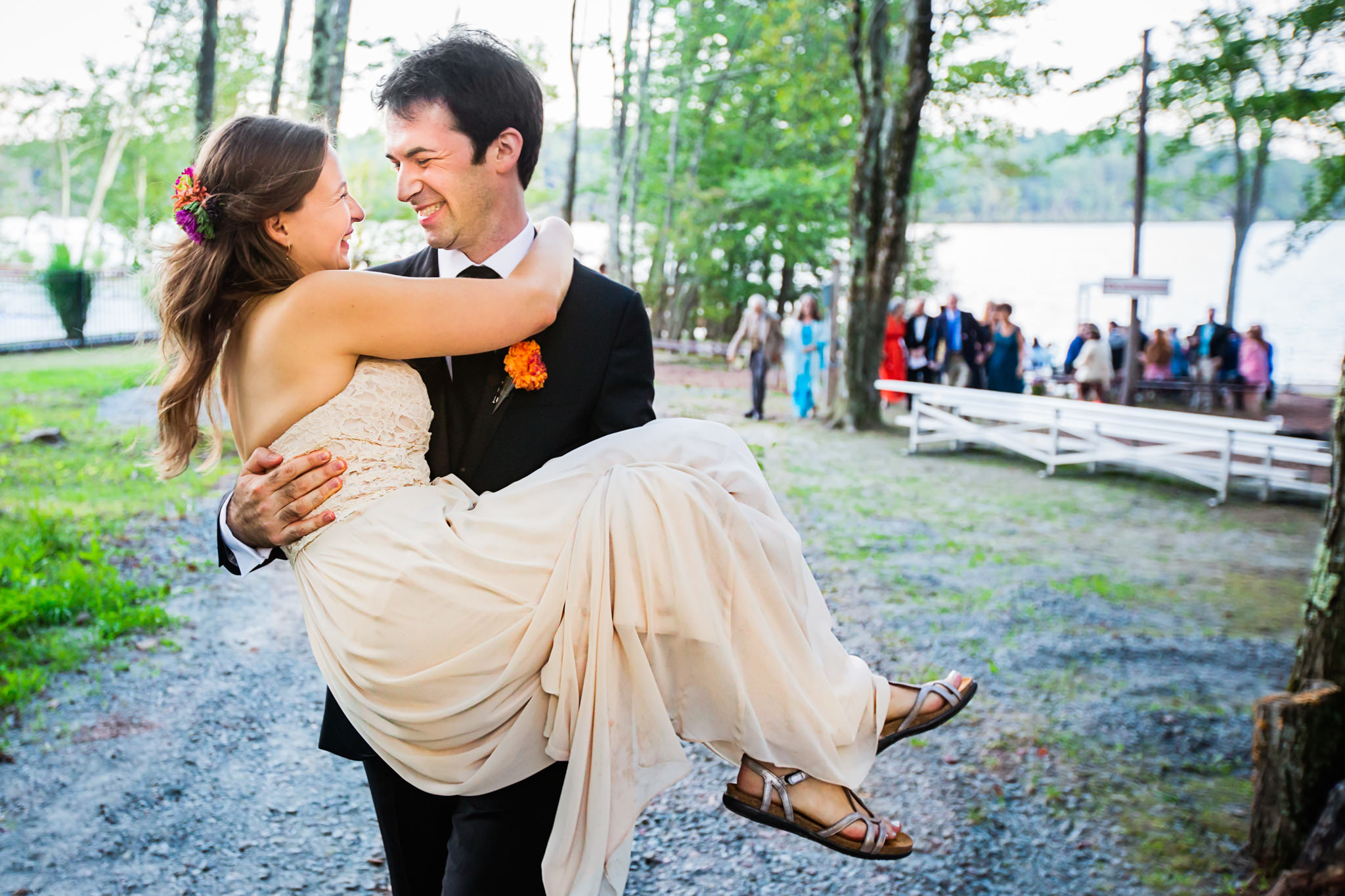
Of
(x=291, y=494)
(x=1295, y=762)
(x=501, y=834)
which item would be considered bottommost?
(x=1295, y=762)

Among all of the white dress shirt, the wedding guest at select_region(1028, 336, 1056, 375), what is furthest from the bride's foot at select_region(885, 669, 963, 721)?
the wedding guest at select_region(1028, 336, 1056, 375)

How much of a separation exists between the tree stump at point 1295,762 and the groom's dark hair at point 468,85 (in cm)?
377

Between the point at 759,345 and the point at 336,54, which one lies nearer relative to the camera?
the point at 336,54

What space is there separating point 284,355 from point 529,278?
574 millimetres

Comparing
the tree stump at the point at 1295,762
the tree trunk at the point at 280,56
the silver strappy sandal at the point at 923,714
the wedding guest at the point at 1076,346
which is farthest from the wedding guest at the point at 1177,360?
the silver strappy sandal at the point at 923,714

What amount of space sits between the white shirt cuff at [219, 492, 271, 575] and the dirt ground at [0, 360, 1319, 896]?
6.86ft

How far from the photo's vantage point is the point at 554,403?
7.73ft

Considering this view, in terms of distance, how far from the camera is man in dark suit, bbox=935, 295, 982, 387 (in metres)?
17.8

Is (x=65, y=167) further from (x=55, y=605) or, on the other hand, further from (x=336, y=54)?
(x=55, y=605)

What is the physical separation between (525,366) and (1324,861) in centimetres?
352

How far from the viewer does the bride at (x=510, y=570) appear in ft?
6.45

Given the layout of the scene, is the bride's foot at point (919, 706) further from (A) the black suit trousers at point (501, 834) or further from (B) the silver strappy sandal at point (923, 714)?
(A) the black suit trousers at point (501, 834)

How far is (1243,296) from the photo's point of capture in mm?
75625

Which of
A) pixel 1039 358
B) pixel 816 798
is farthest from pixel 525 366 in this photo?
pixel 1039 358
